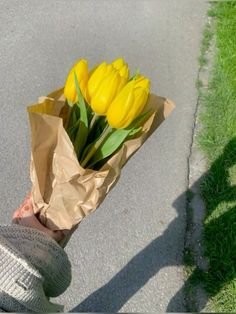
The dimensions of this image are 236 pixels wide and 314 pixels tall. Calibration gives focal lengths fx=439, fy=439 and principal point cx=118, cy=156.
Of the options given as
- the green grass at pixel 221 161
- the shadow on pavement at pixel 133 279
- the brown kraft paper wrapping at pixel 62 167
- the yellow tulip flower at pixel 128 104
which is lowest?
the shadow on pavement at pixel 133 279

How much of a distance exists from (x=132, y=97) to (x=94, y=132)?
8.5 inches

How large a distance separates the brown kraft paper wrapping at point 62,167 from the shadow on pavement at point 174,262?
3.81 ft

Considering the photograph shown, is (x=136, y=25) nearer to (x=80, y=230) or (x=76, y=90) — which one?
(x=80, y=230)

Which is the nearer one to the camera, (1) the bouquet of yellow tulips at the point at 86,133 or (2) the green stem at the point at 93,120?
(1) the bouquet of yellow tulips at the point at 86,133

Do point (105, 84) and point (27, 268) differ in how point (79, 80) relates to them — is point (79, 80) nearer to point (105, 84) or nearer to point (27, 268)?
point (105, 84)

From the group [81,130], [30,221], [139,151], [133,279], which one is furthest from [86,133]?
[139,151]

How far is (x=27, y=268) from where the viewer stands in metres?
0.94

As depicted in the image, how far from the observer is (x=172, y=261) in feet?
7.54

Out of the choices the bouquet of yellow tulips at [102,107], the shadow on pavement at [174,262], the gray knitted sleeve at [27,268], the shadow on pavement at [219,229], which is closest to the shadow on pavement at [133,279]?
the shadow on pavement at [174,262]

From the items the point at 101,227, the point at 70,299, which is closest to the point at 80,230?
the point at 101,227

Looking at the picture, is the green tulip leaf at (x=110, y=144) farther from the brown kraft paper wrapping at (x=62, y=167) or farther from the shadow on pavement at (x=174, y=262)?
the shadow on pavement at (x=174, y=262)

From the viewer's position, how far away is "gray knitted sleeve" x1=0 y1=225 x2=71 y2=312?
36.3 inches

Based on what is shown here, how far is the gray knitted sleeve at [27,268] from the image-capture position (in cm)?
92

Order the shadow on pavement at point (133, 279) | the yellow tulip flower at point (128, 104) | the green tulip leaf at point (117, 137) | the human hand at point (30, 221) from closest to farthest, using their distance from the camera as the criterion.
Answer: the yellow tulip flower at point (128, 104) → the green tulip leaf at point (117, 137) → the human hand at point (30, 221) → the shadow on pavement at point (133, 279)
